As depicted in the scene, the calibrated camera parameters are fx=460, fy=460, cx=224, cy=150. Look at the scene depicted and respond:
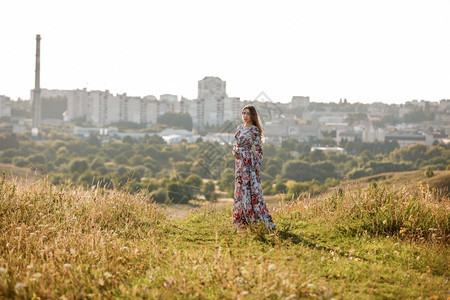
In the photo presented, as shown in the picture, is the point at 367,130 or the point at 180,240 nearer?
the point at 180,240

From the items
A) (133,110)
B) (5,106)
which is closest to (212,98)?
(133,110)

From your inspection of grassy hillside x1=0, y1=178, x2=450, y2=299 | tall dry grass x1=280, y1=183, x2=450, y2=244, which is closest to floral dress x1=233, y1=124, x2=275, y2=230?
grassy hillside x1=0, y1=178, x2=450, y2=299

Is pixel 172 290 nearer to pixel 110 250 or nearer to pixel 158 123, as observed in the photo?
pixel 110 250

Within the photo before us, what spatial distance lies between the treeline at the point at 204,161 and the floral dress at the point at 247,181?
41.5 m

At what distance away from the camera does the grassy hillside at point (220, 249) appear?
3.12 m

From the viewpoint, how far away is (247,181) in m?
5.40

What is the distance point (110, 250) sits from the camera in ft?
12.6

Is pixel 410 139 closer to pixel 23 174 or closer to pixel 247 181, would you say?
pixel 23 174

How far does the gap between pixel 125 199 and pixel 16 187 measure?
1.38m

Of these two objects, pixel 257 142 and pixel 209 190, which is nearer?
pixel 257 142

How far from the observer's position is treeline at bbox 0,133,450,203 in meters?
54.1

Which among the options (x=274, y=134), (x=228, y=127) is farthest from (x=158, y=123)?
(x=274, y=134)

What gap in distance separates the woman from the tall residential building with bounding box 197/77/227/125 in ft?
309

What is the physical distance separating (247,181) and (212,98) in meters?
97.0
